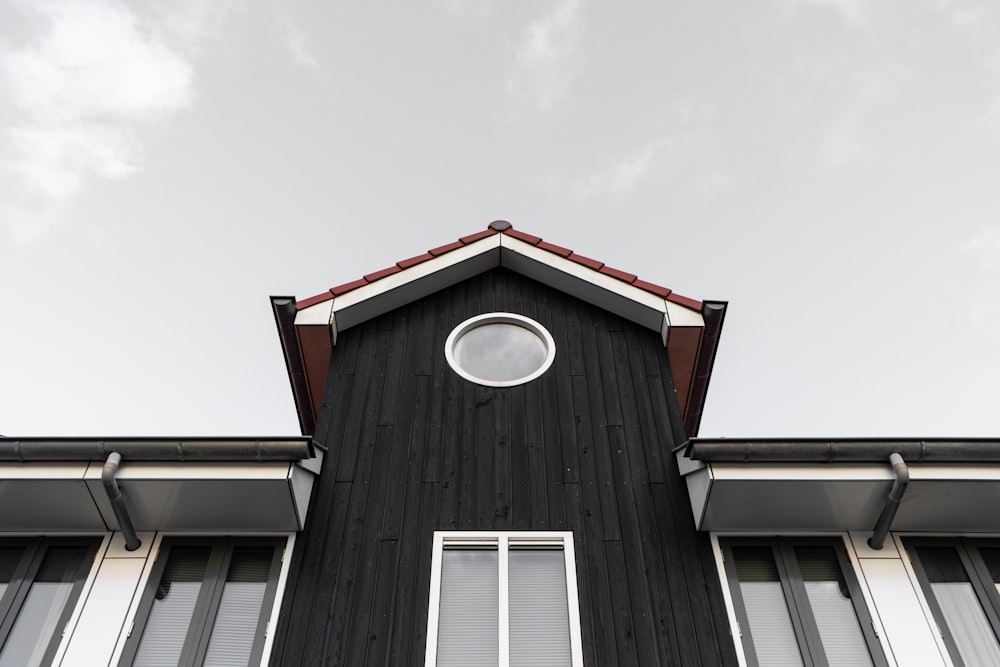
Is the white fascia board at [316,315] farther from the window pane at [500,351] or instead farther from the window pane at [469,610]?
the window pane at [469,610]

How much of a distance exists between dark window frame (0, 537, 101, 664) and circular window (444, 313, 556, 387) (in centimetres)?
365

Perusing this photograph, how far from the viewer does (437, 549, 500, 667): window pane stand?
4949 mm

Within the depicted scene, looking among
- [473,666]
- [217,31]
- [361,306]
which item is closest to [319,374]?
[361,306]

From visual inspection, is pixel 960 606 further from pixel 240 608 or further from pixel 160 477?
pixel 160 477

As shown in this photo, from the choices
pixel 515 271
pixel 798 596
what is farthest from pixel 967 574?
pixel 515 271

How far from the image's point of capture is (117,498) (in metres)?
5.38

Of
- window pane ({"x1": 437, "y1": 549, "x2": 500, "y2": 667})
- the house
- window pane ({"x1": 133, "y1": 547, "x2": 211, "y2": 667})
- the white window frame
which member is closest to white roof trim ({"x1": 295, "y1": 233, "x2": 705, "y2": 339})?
the house

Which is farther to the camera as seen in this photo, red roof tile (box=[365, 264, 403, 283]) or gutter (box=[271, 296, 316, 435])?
red roof tile (box=[365, 264, 403, 283])

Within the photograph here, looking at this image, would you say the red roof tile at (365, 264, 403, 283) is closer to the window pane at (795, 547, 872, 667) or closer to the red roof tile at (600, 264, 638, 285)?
the red roof tile at (600, 264, 638, 285)

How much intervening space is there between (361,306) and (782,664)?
523 centimetres

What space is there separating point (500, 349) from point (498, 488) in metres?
1.95

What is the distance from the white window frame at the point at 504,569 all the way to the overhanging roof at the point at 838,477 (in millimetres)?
1168

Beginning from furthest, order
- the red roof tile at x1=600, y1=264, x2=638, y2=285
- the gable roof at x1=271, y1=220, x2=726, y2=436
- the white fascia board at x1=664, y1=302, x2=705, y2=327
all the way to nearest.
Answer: the red roof tile at x1=600, y1=264, x2=638, y2=285, the gable roof at x1=271, y1=220, x2=726, y2=436, the white fascia board at x1=664, y1=302, x2=705, y2=327

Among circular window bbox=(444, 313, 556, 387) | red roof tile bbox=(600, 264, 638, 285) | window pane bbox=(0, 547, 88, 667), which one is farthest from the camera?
red roof tile bbox=(600, 264, 638, 285)
